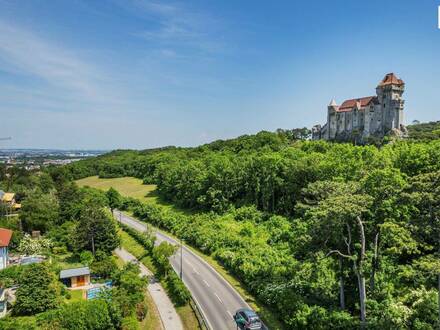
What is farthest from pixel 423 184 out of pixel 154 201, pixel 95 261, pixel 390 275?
pixel 154 201

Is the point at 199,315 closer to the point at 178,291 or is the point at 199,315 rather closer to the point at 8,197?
the point at 178,291

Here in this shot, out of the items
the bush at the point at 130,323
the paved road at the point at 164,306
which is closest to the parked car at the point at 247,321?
the paved road at the point at 164,306

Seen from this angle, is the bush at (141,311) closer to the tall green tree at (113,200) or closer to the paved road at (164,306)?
the paved road at (164,306)

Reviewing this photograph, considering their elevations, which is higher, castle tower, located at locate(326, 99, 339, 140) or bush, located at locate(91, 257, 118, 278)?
castle tower, located at locate(326, 99, 339, 140)

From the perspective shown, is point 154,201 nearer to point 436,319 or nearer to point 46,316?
point 46,316

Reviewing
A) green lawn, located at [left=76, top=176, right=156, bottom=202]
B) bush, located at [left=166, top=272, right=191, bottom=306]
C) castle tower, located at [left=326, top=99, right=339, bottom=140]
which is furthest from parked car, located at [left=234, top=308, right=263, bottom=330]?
castle tower, located at [left=326, top=99, right=339, bottom=140]

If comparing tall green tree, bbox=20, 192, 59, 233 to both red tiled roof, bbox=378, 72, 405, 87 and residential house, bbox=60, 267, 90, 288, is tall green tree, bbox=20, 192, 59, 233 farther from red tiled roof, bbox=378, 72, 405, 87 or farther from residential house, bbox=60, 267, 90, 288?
red tiled roof, bbox=378, 72, 405, 87
